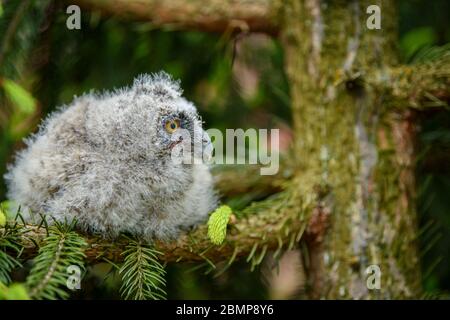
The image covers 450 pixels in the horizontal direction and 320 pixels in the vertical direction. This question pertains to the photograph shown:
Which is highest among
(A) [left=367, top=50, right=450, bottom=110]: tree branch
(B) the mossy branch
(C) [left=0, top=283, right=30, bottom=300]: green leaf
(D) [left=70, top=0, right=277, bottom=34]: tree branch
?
(D) [left=70, top=0, right=277, bottom=34]: tree branch

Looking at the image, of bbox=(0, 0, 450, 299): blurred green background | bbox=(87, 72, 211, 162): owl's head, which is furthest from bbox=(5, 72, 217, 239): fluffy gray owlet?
bbox=(0, 0, 450, 299): blurred green background

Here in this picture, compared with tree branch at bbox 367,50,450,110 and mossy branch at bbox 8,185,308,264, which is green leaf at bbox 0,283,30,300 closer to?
mossy branch at bbox 8,185,308,264

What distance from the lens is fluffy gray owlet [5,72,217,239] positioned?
159 cm

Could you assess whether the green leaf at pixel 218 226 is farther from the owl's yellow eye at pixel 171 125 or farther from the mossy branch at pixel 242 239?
the owl's yellow eye at pixel 171 125

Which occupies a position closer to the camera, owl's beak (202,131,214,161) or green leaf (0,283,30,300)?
green leaf (0,283,30,300)

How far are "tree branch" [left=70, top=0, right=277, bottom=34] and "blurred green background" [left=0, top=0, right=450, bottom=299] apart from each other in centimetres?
9

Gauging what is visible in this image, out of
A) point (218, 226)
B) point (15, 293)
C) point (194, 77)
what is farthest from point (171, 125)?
point (194, 77)

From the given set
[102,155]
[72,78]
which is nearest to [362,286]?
[102,155]

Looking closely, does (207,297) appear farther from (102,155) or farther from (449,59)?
(449,59)

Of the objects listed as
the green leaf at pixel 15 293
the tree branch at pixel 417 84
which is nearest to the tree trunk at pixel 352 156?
the tree branch at pixel 417 84

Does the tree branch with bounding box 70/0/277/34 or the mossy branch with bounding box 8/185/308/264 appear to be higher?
the tree branch with bounding box 70/0/277/34

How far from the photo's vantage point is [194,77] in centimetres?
285

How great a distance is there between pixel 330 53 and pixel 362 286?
0.84 metres

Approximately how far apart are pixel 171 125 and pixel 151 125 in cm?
6
